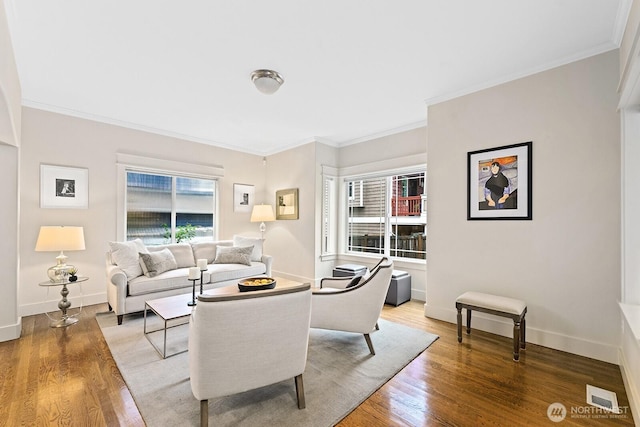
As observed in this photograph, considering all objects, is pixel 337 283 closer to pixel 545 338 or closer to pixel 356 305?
pixel 356 305

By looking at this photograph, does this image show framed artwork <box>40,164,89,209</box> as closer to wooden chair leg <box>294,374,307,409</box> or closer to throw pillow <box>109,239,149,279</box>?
throw pillow <box>109,239,149,279</box>

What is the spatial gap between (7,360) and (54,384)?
0.79 m

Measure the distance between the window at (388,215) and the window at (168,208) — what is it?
106 inches

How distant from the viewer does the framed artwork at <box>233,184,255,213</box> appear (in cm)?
567

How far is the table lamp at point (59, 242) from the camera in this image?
3162 millimetres

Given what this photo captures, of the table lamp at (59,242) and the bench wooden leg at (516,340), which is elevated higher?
the table lamp at (59,242)

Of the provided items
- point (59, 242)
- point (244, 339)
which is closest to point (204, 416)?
point (244, 339)

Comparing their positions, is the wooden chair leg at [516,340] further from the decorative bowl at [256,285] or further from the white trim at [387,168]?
the white trim at [387,168]

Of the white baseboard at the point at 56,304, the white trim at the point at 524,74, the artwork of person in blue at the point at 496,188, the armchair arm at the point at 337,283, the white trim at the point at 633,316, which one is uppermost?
the white trim at the point at 524,74

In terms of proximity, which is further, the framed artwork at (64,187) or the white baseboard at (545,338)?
the framed artwork at (64,187)

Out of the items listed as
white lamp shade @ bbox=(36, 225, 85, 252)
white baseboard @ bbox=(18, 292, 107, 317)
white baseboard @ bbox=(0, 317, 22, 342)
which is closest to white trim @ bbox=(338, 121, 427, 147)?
white lamp shade @ bbox=(36, 225, 85, 252)

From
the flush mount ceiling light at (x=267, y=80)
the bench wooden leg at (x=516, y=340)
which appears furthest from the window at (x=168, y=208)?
the bench wooden leg at (x=516, y=340)

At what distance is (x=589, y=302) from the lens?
2.53m

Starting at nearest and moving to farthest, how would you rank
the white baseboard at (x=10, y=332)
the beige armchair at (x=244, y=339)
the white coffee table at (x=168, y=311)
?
the beige armchair at (x=244, y=339) < the white coffee table at (x=168, y=311) < the white baseboard at (x=10, y=332)
